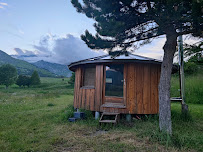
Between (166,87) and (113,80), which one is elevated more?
(113,80)

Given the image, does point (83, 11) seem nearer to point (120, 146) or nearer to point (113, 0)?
point (113, 0)

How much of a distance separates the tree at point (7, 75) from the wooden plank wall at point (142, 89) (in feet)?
104

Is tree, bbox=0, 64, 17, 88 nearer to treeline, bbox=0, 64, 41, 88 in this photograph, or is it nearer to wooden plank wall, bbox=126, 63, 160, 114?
treeline, bbox=0, 64, 41, 88

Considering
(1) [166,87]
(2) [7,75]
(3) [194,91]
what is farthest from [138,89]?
(2) [7,75]

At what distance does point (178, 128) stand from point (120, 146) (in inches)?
92.4

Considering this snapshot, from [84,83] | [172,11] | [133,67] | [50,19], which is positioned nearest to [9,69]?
[50,19]

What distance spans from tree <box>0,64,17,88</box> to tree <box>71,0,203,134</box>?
Answer: 104 ft

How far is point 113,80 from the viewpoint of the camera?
6027 mm

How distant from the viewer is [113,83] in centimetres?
602

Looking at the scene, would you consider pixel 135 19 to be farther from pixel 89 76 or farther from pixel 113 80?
pixel 89 76

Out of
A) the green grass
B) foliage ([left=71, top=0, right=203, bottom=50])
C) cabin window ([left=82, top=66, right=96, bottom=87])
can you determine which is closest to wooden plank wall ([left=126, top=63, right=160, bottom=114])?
foliage ([left=71, top=0, right=203, bottom=50])

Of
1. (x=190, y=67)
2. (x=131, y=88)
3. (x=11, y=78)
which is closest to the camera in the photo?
(x=131, y=88)

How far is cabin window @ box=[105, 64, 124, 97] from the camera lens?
584cm

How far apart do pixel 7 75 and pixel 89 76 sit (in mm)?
30197
